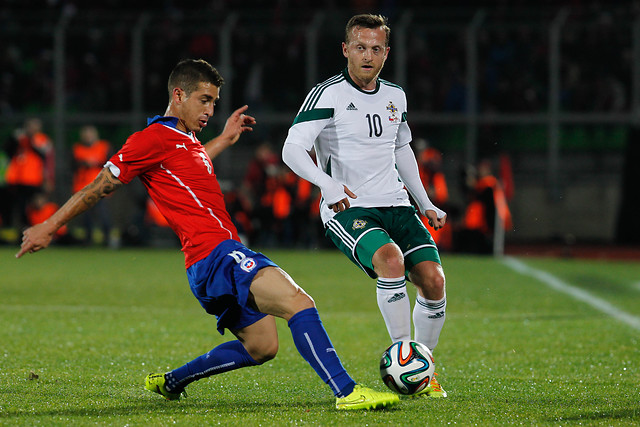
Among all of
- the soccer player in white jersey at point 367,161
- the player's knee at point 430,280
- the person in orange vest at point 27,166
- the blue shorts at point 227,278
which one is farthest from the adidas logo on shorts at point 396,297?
the person in orange vest at point 27,166

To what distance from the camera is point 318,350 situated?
4.31 m

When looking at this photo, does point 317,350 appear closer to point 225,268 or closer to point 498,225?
point 225,268

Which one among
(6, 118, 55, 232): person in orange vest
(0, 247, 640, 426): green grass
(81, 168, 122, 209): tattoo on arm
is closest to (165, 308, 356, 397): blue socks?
(0, 247, 640, 426): green grass

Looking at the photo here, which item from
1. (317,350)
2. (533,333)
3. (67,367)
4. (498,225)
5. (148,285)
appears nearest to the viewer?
(317,350)

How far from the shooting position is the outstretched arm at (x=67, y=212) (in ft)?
13.8

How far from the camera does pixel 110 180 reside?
4383 millimetres

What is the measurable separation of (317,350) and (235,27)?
13875 millimetres

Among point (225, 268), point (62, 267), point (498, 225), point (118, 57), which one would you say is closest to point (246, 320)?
point (225, 268)

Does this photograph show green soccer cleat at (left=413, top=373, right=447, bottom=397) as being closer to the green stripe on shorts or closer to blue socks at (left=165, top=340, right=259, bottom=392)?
the green stripe on shorts

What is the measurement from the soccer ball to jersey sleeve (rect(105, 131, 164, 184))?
1.46 metres

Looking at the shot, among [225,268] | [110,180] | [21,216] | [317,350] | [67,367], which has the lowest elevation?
[21,216]

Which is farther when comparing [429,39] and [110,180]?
[429,39]

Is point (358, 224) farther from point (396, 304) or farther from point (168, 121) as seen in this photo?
point (168, 121)

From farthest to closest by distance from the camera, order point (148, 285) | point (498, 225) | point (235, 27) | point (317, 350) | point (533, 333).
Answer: point (235, 27), point (498, 225), point (148, 285), point (533, 333), point (317, 350)
